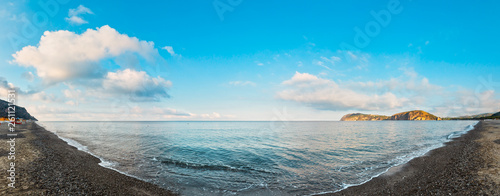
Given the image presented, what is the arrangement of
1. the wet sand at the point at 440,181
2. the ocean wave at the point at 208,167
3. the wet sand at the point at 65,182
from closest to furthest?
1. the wet sand at the point at 65,182
2. the wet sand at the point at 440,181
3. the ocean wave at the point at 208,167

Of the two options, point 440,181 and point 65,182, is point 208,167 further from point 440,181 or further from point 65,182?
point 440,181

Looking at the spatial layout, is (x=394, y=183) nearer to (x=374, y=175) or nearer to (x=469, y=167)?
(x=374, y=175)

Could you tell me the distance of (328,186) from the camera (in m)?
16.5

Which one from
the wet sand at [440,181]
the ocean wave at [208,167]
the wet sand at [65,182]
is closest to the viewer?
the wet sand at [65,182]

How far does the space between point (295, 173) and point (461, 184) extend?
12257 mm

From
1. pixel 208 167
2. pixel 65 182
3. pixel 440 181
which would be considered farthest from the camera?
pixel 208 167

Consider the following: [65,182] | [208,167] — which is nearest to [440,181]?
[208,167]

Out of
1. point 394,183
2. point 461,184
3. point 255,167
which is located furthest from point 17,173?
point 461,184

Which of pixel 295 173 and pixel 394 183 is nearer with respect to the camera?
pixel 394 183

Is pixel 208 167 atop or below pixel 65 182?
below

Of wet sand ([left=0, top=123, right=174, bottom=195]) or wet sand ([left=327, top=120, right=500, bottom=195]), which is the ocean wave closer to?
wet sand ([left=0, top=123, right=174, bottom=195])

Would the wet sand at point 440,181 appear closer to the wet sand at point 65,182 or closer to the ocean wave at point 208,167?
the ocean wave at point 208,167

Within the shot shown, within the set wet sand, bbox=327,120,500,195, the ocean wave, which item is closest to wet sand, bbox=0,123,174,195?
the ocean wave

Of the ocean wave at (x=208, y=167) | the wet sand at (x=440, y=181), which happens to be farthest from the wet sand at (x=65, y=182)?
the wet sand at (x=440, y=181)
